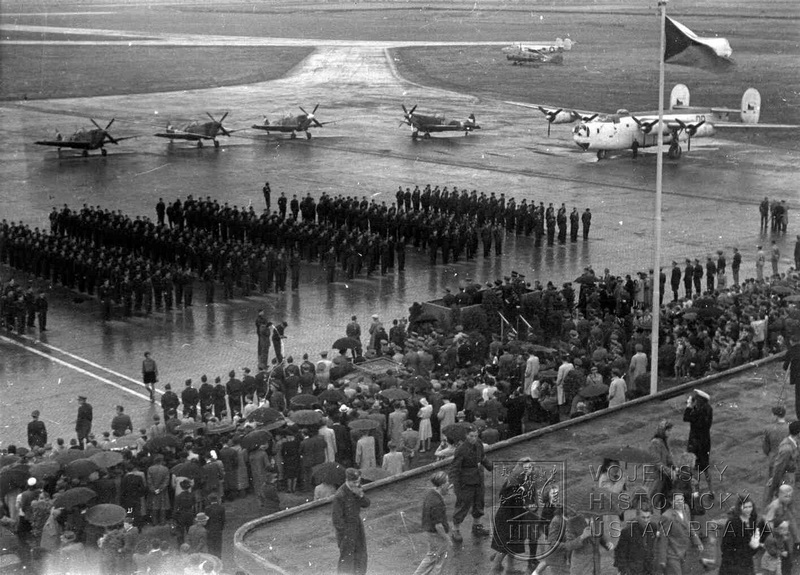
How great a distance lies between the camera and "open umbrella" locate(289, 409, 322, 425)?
18.1m

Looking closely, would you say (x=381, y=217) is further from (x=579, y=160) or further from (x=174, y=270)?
(x=579, y=160)

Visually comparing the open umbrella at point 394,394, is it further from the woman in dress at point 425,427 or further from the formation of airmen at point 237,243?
the formation of airmen at point 237,243

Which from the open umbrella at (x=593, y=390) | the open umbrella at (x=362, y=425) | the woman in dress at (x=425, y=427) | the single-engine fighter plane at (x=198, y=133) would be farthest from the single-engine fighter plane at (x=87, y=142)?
the open umbrella at (x=362, y=425)

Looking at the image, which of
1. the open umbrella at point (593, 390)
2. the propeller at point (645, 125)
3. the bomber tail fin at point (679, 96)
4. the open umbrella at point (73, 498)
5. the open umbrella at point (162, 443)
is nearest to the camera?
the open umbrella at point (73, 498)

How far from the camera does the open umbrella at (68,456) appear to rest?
54.3 ft

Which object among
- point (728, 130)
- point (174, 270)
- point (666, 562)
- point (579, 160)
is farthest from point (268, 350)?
point (728, 130)

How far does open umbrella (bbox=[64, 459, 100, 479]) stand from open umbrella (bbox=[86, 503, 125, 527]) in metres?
1.34

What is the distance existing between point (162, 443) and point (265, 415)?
1.86 meters

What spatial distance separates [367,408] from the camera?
19344mm

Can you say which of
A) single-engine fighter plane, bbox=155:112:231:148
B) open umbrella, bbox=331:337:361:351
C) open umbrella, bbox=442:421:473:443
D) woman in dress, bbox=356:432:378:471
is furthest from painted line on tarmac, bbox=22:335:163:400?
single-engine fighter plane, bbox=155:112:231:148

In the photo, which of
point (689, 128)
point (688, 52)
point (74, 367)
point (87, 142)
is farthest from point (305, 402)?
point (689, 128)

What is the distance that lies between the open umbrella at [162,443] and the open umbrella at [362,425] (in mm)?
2721

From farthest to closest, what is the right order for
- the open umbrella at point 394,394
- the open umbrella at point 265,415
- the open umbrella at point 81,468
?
1. the open umbrella at point 394,394
2. the open umbrella at point 265,415
3. the open umbrella at point 81,468

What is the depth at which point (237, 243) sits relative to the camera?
33781 mm
